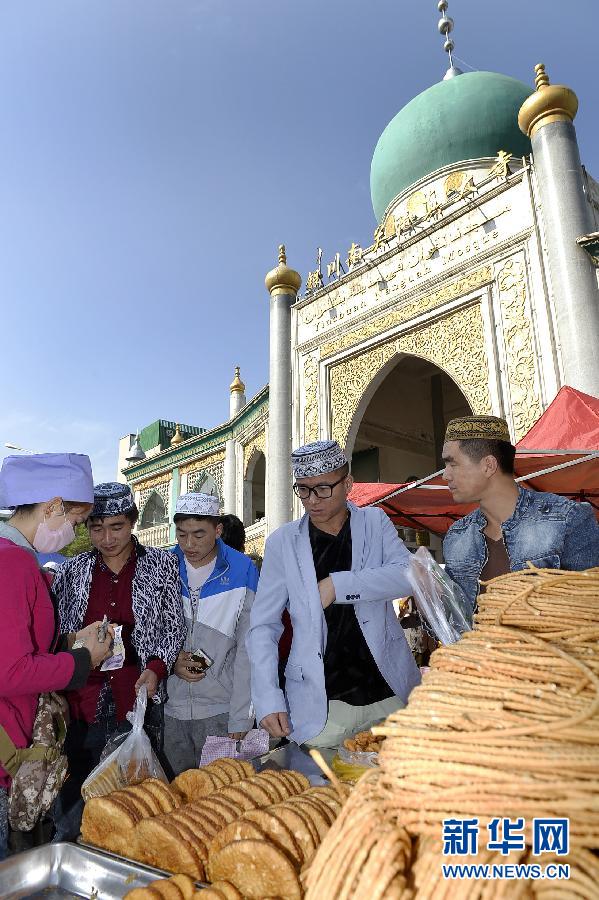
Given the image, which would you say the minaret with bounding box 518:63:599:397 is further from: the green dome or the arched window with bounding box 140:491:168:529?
the arched window with bounding box 140:491:168:529

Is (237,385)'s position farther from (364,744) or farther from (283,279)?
(364,744)

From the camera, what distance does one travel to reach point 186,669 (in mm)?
2111

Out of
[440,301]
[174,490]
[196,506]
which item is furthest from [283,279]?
[196,506]

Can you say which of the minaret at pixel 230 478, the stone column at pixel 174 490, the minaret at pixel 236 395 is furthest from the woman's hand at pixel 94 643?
the stone column at pixel 174 490

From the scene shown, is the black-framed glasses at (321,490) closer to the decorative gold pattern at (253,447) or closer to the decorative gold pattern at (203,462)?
the decorative gold pattern at (253,447)

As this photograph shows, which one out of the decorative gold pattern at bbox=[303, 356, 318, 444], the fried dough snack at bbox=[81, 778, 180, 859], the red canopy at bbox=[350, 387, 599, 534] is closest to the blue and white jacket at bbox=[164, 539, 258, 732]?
the fried dough snack at bbox=[81, 778, 180, 859]

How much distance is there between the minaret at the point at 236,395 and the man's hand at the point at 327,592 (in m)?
15.1

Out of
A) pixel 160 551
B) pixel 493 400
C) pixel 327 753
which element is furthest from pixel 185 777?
pixel 493 400

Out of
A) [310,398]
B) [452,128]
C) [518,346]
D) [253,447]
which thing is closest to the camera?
[518,346]

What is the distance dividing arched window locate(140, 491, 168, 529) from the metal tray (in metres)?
18.8

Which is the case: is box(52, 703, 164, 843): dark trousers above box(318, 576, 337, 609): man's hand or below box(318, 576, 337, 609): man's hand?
below

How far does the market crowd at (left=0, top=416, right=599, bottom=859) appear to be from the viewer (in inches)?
58.9

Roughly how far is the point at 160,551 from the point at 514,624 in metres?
1.82

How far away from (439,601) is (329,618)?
2.65 ft
